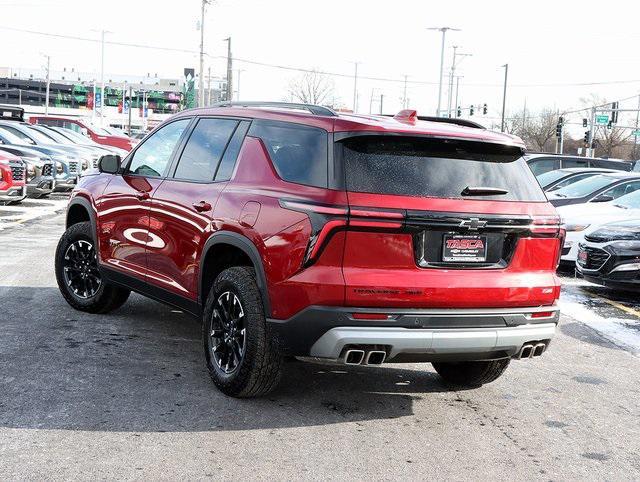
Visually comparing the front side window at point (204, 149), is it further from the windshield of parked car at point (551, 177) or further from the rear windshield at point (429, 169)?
the windshield of parked car at point (551, 177)

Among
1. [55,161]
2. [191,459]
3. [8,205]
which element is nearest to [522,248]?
[191,459]

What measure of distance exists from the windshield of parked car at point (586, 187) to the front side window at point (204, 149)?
986cm

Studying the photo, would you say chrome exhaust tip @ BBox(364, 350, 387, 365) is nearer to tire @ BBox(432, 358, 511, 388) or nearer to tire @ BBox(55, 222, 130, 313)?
tire @ BBox(432, 358, 511, 388)

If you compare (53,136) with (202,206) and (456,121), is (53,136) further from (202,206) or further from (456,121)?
(456,121)

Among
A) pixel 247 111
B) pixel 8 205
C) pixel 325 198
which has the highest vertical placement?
pixel 247 111

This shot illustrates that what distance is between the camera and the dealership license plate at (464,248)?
4852mm

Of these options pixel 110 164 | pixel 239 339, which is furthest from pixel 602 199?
pixel 239 339

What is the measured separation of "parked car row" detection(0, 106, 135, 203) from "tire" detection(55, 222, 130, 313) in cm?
1035

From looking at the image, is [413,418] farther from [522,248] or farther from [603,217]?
[603,217]

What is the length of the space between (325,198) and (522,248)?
4.17ft

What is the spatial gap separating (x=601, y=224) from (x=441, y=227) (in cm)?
→ 859

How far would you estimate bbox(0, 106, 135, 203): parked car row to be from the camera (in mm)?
17609

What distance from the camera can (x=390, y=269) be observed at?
185 inches

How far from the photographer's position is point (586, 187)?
15.1 metres
